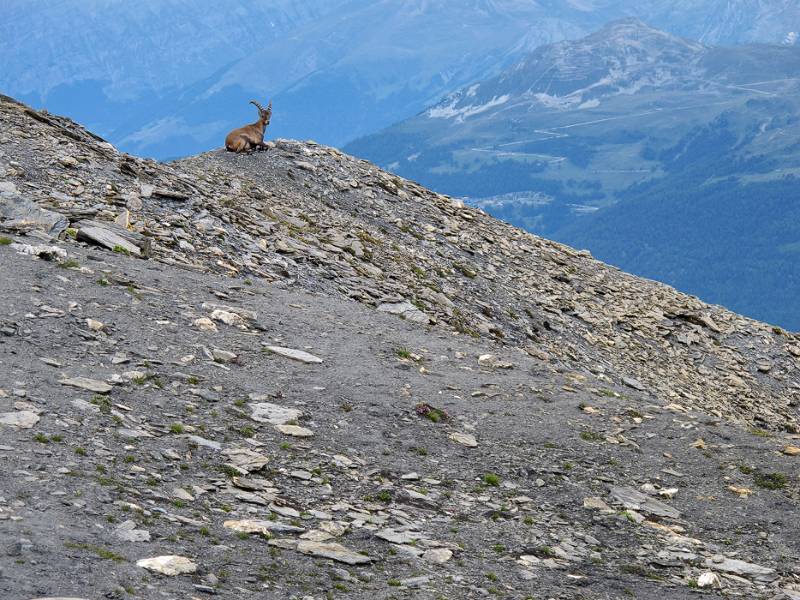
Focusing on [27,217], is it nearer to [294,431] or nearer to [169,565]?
[294,431]

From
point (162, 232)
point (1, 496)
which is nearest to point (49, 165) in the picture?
point (162, 232)

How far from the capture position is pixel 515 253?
37.6m

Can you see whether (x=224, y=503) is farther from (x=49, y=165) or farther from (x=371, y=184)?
(x=371, y=184)

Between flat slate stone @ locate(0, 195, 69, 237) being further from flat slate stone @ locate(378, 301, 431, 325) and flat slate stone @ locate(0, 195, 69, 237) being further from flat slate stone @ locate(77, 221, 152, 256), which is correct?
flat slate stone @ locate(378, 301, 431, 325)

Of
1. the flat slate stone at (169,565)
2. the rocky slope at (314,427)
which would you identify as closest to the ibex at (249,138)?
the rocky slope at (314,427)

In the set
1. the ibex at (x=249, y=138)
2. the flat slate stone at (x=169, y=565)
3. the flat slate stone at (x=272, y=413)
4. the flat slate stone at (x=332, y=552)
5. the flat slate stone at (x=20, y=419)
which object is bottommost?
the flat slate stone at (x=169, y=565)

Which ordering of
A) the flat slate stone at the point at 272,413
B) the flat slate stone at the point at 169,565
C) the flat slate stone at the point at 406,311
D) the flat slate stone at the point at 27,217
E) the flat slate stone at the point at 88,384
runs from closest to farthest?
the flat slate stone at the point at 169,565
the flat slate stone at the point at 88,384
the flat slate stone at the point at 272,413
the flat slate stone at the point at 27,217
the flat slate stone at the point at 406,311

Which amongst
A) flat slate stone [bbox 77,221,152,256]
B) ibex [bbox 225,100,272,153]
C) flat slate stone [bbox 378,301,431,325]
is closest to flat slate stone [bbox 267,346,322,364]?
flat slate stone [bbox 77,221,152,256]

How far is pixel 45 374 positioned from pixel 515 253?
23125mm

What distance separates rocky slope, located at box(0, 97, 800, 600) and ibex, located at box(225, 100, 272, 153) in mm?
7270

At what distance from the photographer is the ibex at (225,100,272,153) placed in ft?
129

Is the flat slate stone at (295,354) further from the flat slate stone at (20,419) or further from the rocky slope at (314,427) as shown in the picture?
the flat slate stone at (20,419)

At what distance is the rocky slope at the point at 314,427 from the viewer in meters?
13.1

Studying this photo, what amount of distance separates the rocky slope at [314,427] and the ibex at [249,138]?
7.27 metres
